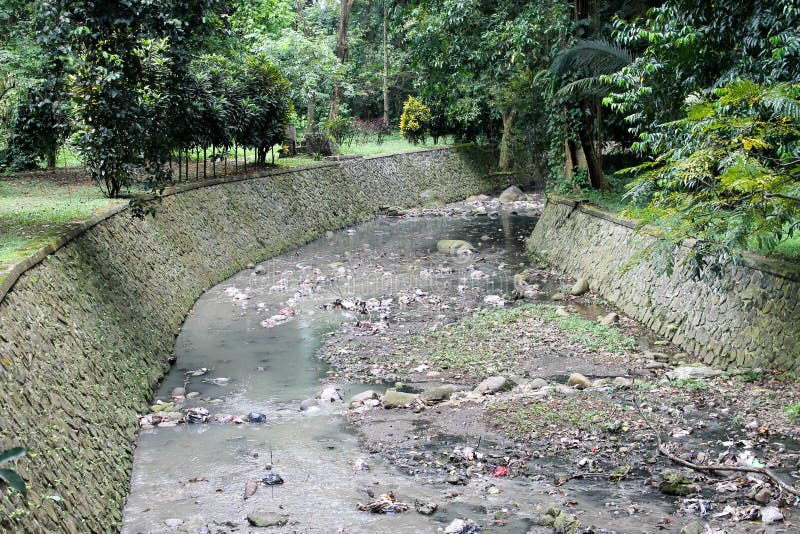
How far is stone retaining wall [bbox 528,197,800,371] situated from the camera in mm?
8508

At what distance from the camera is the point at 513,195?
1127 inches

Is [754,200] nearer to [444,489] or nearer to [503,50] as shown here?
[444,489]

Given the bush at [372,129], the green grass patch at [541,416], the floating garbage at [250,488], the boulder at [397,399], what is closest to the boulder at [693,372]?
the green grass patch at [541,416]

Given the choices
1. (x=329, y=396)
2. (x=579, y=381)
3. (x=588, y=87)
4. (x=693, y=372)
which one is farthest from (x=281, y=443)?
(x=588, y=87)

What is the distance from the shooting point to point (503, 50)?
19.0m

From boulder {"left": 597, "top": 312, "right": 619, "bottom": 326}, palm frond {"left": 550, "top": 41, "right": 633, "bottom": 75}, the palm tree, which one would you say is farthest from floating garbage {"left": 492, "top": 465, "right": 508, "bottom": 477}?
palm frond {"left": 550, "top": 41, "right": 633, "bottom": 75}

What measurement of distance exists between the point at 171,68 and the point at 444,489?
7.33m

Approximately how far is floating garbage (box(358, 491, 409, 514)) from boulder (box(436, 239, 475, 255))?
12801 millimetres

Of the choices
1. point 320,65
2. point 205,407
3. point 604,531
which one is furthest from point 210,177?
point 604,531

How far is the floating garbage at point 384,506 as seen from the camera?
6187 millimetres

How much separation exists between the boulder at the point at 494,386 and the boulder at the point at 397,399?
79 cm

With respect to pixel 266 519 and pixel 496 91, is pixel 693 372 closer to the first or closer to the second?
pixel 266 519

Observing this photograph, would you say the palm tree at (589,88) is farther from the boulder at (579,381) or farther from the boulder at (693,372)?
the boulder at (579,381)

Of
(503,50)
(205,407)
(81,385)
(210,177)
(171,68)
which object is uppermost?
(503,50)
